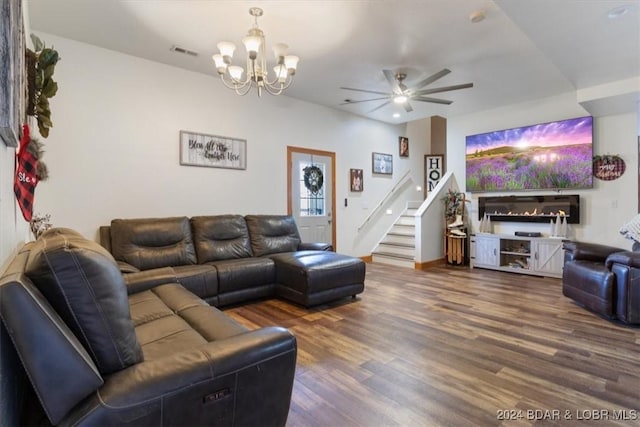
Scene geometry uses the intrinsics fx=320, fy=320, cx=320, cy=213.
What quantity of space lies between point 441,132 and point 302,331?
7909 mm

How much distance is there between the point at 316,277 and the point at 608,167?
192 inches

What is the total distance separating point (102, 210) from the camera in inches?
146

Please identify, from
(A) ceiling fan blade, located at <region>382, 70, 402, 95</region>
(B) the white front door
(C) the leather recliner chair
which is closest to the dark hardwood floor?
(C) the leather recliner chair

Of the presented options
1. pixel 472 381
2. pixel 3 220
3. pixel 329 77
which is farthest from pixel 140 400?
pixel 329 77

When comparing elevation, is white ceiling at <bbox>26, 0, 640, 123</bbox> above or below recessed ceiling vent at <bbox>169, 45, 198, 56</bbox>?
below

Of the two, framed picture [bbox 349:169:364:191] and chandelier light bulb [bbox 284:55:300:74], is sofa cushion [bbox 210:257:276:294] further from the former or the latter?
framed picture [bbox 349:169:364:191]

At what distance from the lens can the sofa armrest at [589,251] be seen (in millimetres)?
3508

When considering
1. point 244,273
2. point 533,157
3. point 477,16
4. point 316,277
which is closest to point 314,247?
point 316,277

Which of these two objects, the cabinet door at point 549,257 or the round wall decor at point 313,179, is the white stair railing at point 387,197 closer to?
the round wall decor at point 313,179

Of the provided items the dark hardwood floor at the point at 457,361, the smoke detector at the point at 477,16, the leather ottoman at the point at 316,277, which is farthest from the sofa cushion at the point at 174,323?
the smoke detector at the point at 477,16

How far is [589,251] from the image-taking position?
141 inches

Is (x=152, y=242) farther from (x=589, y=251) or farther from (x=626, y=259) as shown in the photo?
(x=589, y=251)

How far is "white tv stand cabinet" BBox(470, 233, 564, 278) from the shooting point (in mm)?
4977

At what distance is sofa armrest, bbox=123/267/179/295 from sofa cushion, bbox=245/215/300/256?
1.54 meters
